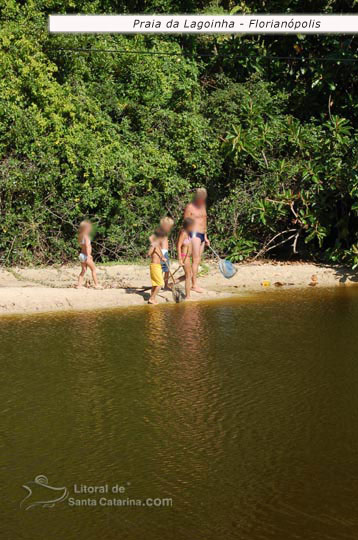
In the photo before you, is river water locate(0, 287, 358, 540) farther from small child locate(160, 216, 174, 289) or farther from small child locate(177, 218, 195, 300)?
small child locate(177, 218, 195, 300)

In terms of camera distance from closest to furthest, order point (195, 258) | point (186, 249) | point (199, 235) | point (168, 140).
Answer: point (186, 249), point (195, 258), point (199, 235), point (168, 140)

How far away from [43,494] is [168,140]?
14.0m

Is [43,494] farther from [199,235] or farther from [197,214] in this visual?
[197,214]

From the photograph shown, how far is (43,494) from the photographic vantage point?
616 centimetres

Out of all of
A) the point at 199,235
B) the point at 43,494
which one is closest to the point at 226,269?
the point at 199,235

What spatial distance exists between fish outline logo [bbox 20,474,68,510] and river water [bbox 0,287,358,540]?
1 cm

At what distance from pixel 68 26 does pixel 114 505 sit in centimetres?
1517

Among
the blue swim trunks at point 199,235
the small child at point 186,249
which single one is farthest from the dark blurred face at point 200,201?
the blue swim trunks at point 199,235

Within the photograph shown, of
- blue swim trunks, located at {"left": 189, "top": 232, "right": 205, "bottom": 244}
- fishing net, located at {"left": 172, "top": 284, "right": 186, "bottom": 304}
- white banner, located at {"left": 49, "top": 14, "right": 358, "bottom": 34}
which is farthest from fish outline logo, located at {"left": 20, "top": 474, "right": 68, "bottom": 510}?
white banner, located at {"left": 49, "top": 14, "right": 358, "bottom": 34}

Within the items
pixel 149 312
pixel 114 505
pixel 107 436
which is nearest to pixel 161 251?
pixel 149 312

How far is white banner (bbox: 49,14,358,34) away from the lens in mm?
18875

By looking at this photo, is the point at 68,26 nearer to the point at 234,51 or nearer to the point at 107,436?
the point at 234,51

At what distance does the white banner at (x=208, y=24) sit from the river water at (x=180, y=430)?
342 inches

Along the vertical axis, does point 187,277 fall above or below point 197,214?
below
